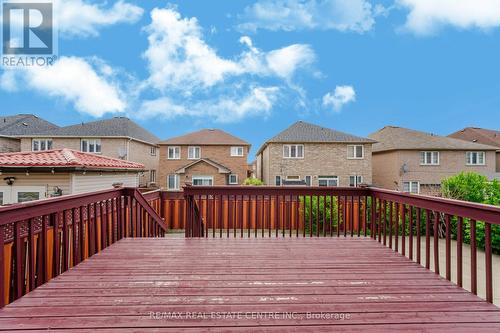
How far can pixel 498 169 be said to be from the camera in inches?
971

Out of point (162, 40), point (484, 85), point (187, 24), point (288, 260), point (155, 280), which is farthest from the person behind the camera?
point (484, 85)

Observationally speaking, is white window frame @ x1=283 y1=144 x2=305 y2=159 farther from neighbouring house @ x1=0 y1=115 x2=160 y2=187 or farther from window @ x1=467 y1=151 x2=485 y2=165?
window @ x1=467 y1=151 x2=485 y2=165

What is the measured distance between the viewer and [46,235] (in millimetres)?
2684

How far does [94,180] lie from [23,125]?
1959cm

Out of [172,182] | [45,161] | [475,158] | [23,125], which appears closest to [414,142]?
[475,158]

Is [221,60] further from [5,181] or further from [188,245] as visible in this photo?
[188,245]

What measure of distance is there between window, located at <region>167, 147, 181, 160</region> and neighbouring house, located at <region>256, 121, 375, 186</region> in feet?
22.0

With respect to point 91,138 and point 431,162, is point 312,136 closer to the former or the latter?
point 431,162

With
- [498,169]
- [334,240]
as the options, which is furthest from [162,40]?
[498,169]

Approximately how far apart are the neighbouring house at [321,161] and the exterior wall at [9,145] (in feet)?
62.9

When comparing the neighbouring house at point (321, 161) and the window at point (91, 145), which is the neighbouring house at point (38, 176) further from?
the window at point (91, 145)

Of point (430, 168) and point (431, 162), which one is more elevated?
point (431, 162)

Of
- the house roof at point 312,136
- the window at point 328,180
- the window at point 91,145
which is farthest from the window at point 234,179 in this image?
the window at point 91,145

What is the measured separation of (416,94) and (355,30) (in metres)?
11.1
